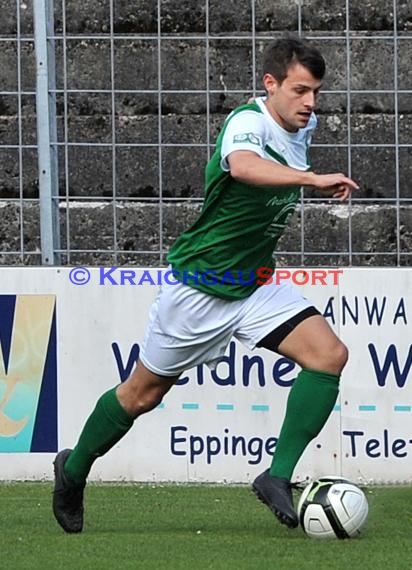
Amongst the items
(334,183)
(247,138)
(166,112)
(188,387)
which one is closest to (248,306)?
(247,138)

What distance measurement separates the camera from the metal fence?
973 cm

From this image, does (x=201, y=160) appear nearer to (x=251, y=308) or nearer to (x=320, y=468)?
(x=320, y=468)

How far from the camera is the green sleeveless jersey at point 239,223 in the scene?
6.09 meters

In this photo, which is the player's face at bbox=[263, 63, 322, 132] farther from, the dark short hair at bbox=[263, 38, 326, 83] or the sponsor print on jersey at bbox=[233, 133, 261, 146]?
the sponsor print on jersey at bbox=[233, 133, 261, 146]

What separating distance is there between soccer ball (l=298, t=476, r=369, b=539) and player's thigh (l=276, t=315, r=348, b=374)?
0.47 metres

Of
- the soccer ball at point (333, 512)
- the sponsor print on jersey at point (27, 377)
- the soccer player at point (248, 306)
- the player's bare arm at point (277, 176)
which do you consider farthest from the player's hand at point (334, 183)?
the sponsor print on jersey at point (27, 377)

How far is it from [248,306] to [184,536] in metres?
0.93

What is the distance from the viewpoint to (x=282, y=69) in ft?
19.8

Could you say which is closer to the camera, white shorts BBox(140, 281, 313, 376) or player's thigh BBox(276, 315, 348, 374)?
player's thigh BBox(276, 315, 348, 374)

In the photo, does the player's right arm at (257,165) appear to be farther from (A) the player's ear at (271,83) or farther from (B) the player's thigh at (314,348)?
(B) the player's thigh at (314,348)

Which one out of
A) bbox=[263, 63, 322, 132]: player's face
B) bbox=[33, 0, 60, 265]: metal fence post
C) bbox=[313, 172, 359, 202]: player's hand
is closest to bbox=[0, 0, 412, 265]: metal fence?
bbox=[33, 0, 60, 265]: metal fence post

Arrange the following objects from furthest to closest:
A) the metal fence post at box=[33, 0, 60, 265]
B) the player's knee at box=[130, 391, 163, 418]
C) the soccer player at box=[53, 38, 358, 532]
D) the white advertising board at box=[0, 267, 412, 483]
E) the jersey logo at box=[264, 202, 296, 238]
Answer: the metal fence post at box=[33, 0, 60, 265] < the white advertising board at box=[0, 267, 412, 483] < the player's knee at box=[130, 391, 163, 418] < the jersey logo at box=[264, 202, 296, 238] < the soccer player at box=[53, 38, 358, 532]

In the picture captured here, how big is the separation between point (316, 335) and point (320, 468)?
8.52 feet

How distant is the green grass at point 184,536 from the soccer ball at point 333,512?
0.16 ft
